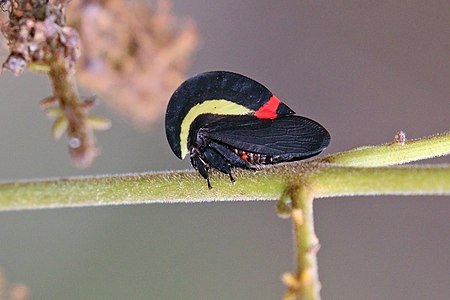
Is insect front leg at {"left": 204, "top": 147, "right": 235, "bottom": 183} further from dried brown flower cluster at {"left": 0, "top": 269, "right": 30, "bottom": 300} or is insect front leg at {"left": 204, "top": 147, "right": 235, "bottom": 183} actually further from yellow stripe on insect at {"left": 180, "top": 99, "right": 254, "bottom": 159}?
dried brown flower cluster at {"left": 0, "top": 269, "right": 30, "bottom": 300}

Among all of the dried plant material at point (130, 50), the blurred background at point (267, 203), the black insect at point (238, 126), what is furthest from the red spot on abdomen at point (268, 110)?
the blurred background at point (267, 203)

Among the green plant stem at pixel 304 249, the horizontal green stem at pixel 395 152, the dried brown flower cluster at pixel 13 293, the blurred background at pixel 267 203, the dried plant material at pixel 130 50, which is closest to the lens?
the green plant stem at pixel 304 249

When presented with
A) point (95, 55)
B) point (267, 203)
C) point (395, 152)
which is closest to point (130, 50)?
point (95, 55)

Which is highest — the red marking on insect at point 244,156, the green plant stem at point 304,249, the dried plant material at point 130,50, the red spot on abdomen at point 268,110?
the dried plant material at point 130,50

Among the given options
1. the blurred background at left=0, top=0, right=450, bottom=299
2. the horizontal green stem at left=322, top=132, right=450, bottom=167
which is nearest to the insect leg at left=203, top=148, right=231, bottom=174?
the horizontal green stem at left=322, top=132, right=450, bottom=167

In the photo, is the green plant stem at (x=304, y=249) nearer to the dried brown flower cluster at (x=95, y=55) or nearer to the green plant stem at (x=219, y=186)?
the green plant stem at (x=219, y=186)

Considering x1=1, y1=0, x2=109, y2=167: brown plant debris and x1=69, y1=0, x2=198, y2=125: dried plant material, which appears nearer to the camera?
x1=1, y1=0, x2=109, y2=167: brown plant debris
